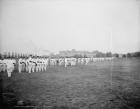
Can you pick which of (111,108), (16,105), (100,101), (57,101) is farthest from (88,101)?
(16,105)

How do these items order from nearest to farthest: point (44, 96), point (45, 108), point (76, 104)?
point (45, 108) < point (76, 104) < point (44, 96)

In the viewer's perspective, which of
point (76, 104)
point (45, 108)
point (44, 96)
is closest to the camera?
point (45, 108)

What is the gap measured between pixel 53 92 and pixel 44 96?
2.01 feet

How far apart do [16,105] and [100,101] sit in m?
3.16

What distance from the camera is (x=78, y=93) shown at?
5508 mm

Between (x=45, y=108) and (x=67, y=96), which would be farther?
(x=67, y=96)

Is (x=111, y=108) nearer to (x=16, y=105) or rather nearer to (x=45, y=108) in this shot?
(x=45, y=108)

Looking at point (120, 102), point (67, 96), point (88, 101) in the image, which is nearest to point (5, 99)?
point (67, 96)

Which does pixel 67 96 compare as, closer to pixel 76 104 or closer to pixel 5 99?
pixel 76 104

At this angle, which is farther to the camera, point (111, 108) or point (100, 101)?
point (100, 101)

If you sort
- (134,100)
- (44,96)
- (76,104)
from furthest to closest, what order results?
(44,96) → (134,100) → (76,104)

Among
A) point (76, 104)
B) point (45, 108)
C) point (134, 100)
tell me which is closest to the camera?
point (45, 108)

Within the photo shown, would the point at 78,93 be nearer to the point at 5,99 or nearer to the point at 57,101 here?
the point at 57,101

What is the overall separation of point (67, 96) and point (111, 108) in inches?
71.7
